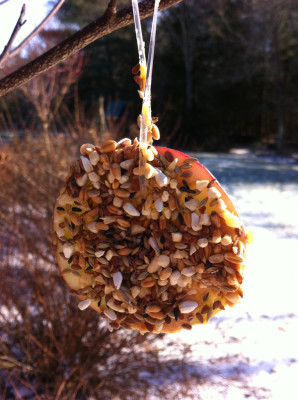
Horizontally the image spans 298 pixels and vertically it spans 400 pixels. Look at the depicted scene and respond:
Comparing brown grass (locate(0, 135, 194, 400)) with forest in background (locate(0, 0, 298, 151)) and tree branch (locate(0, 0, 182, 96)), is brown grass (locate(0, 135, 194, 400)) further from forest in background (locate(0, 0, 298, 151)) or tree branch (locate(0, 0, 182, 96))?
forest in background (locate(0, 0, 298, 151))

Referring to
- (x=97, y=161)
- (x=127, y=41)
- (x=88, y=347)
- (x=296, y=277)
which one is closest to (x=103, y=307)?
(x=97, y=161)

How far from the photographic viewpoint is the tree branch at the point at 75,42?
0.67 m

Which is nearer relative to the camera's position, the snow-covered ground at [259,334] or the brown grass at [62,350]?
the brown grass at [62,350]

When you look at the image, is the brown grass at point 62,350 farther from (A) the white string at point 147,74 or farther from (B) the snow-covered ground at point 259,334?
(A) the white string at point 147,74

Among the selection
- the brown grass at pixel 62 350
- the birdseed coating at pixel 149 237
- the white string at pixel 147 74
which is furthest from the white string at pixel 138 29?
the brown grass at pixel 62 350

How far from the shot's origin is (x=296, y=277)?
10.6 ft

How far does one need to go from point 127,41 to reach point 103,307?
36.0 feet

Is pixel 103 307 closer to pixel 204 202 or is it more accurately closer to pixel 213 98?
pixel 204 202

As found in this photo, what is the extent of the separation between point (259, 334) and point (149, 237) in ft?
6.74

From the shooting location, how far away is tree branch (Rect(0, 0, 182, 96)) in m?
0.67

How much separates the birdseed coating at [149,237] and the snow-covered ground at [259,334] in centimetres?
20

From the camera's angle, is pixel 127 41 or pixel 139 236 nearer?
pixel 139 236

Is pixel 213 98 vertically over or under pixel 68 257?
over

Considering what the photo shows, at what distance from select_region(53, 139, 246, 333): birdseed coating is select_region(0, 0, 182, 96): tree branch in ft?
0.51
